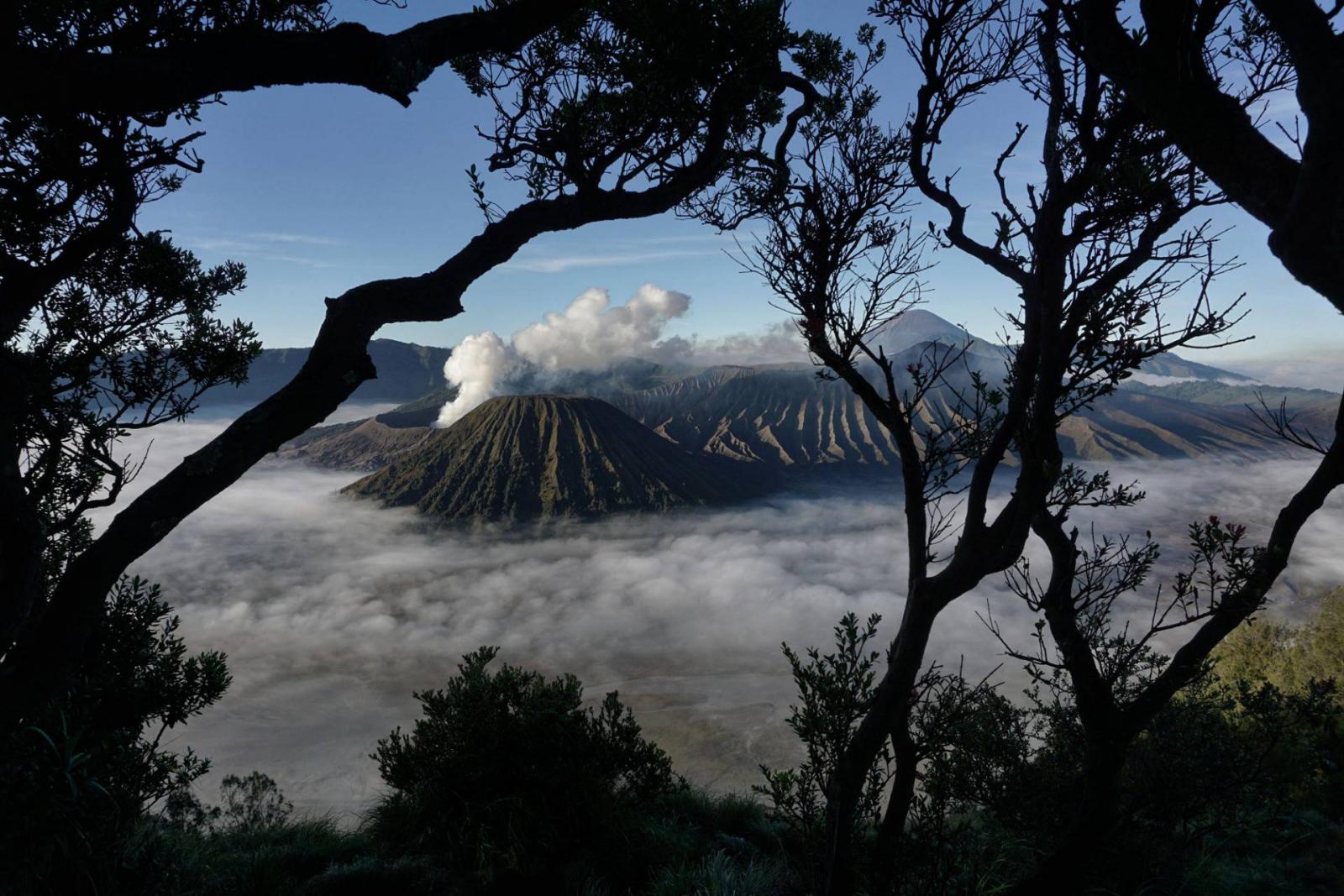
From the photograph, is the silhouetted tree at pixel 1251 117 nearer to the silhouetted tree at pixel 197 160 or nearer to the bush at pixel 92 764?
the silhouetted tree at pixel 197 160

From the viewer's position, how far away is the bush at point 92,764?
3.50 m

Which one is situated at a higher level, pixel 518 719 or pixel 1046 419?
pixel 1046 419

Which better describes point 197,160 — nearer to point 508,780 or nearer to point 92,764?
point 92,764

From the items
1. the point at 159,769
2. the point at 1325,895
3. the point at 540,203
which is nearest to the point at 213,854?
the point at 159,769

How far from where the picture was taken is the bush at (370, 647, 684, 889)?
6.79 metres

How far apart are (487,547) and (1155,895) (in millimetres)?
137767

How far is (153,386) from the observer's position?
557 cm

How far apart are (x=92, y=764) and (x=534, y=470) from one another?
138m

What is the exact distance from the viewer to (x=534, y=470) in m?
139

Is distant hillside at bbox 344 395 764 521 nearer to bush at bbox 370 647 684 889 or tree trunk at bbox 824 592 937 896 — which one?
bush at bbox 370 647 684 889

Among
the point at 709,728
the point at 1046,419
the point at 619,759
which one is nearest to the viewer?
the point at 1046,419

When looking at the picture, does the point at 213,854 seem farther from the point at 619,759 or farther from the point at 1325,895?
the point at 1325,895

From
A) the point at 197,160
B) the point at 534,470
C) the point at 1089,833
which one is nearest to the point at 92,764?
the point at 197,160

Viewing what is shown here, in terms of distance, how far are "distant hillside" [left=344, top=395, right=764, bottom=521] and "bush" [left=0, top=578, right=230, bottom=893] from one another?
130 metres
